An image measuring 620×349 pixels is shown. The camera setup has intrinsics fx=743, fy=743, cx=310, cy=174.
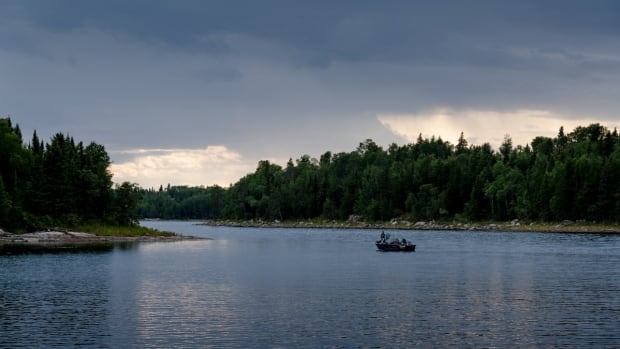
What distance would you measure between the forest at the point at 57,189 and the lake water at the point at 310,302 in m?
39.3

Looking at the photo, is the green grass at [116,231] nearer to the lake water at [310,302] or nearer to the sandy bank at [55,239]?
the sandy bank at [55,239]

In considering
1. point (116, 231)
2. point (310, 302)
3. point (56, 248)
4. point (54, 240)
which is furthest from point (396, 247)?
point (310, 302)

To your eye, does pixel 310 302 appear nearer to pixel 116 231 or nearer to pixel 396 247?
pixel 396 247

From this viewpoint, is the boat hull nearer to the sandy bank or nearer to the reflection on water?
the reflection on water

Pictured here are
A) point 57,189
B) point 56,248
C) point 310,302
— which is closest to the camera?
point 310,302

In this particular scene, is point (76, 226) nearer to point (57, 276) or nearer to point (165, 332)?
point (57, 276)

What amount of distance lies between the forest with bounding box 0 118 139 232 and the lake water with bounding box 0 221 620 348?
1549 inches

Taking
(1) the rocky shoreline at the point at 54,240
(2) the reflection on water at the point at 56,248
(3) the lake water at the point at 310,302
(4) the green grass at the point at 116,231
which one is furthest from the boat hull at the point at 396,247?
(4) the green grass at the point at 116,231

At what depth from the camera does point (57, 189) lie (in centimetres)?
16038

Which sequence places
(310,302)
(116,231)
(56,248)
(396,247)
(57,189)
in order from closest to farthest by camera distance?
(310,302), (396,247), (56,248), (57,189), (116,231)

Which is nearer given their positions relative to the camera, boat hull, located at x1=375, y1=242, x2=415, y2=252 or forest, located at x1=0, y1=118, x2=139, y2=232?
boat hull, located at x1=375, y1=242, x2=415, y2=252

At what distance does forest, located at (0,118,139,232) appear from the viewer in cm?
15550

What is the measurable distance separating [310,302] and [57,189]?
109m

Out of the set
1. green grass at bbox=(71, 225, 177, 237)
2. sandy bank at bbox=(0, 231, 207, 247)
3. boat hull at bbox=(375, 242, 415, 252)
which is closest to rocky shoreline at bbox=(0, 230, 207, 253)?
sandy bank at bbox=(0, 231, 207, 247)
